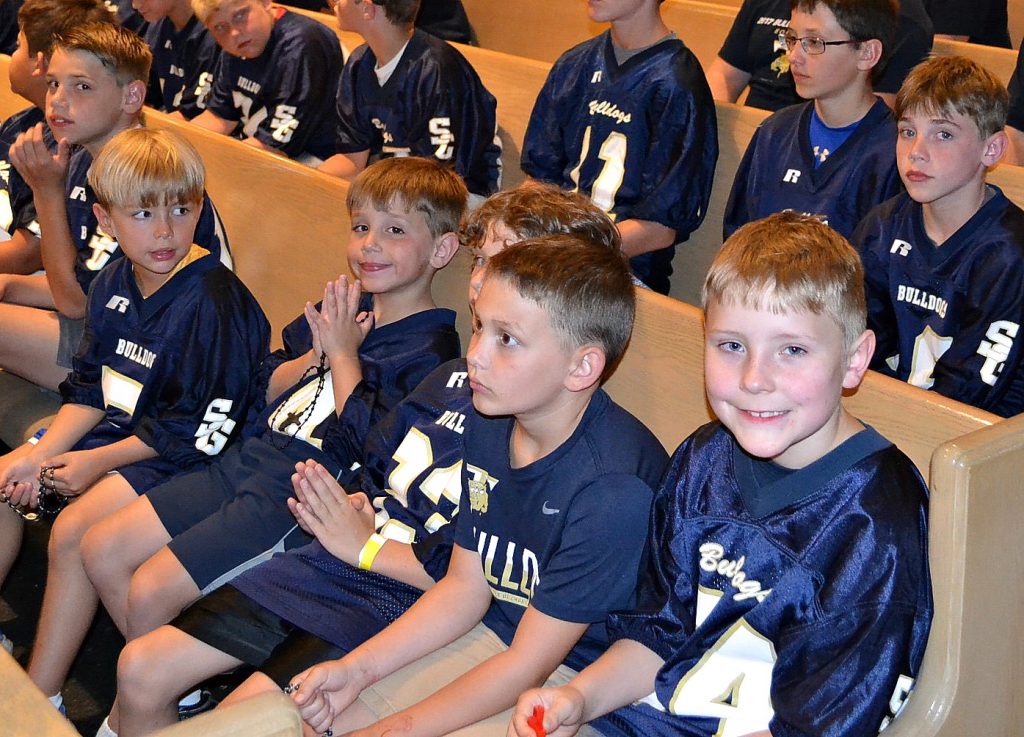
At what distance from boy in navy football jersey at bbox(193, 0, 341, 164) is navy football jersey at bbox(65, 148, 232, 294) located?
2.50ft

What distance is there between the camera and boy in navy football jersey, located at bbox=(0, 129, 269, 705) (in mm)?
2465

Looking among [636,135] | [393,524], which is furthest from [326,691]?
[636,135]

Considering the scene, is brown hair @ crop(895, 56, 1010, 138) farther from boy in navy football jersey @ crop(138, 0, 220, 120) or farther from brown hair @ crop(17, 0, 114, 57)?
boy in navy football jersey @ crop(138, 0, 220, 120)

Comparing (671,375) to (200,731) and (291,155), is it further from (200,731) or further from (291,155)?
(291,155)

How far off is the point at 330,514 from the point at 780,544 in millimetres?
889

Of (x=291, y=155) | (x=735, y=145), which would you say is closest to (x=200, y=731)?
(x=735, y=145)

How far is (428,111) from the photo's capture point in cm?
345

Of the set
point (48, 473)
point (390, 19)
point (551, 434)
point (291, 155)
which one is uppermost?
point (390, 19)

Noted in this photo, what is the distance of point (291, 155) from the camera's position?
3.99 m

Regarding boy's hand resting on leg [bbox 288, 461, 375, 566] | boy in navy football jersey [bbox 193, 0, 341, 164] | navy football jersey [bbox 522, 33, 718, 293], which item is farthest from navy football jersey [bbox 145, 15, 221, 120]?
boy's hand resting on leg [bbox 288, 461, 375, 566]

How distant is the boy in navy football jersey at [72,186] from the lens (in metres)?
2.96

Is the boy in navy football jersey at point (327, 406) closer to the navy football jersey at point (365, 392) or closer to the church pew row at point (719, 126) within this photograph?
the navy football jersey at point (365, 392)

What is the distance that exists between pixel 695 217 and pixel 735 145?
26 centimetres

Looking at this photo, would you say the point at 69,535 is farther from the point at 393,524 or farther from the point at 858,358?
the point at 858,358
